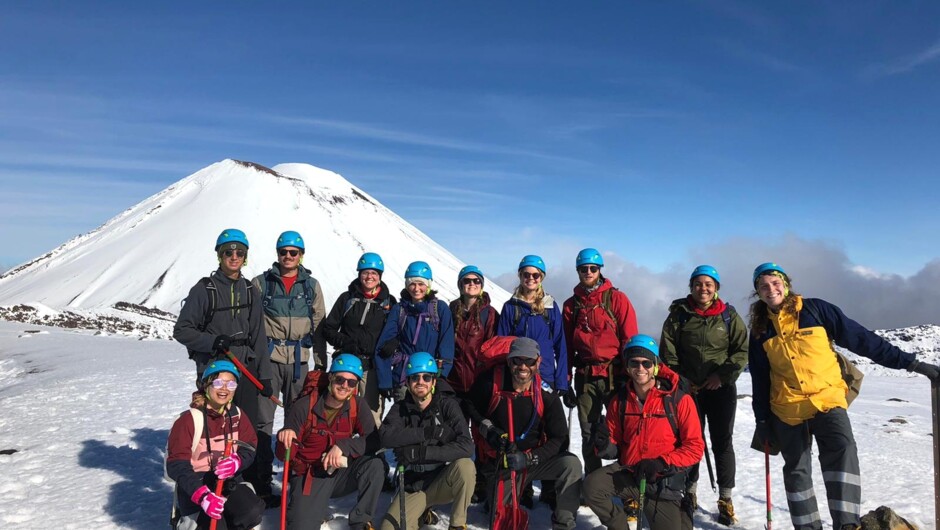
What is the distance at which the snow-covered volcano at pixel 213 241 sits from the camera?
61969 mm

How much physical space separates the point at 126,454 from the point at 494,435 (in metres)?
5.57

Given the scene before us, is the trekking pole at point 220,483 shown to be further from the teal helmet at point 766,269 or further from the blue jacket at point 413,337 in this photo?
A: the teal helmet at point 766,269

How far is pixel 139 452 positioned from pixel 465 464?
538 cm

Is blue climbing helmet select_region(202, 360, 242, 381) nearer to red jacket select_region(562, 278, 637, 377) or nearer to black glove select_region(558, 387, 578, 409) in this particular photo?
black glove select_region(558, 387, 578, 409)

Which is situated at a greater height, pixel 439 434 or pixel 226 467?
pixel 439 434

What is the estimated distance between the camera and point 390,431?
539 cm

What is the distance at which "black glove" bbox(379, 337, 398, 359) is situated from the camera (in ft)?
20.3

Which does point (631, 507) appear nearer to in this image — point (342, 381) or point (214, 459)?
point (342, 381)

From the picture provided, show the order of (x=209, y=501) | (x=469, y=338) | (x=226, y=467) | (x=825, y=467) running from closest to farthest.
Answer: (x=209, y=501) < (x=226, y=467) < (x=825, y=467) < (x=469, y=338)

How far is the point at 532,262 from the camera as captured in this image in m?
6.43

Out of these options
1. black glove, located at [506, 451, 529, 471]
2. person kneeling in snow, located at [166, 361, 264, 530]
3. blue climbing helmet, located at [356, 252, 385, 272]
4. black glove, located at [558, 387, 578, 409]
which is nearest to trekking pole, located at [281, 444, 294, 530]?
person kneeling in snow, located at [166, 361, 264, 530]

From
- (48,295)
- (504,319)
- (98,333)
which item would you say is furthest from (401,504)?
(48,295)

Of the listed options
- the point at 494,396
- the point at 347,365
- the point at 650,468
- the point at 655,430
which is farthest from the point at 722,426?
the point at 347,365

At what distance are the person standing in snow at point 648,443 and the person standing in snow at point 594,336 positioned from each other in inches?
29.9
